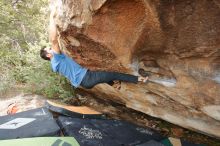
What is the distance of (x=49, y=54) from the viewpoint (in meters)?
5.36

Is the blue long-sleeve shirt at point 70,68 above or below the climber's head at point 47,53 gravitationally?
below

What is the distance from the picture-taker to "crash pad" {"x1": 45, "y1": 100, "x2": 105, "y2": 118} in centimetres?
641

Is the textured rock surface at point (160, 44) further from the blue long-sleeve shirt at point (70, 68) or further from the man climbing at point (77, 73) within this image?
the blue long-sleeve shirt at point (70, 68)

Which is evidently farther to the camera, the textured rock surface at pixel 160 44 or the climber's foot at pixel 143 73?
the climber's foot at pixel 143 73

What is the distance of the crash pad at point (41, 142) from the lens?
17.3 feet

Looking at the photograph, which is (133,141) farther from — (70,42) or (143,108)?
(70,42)

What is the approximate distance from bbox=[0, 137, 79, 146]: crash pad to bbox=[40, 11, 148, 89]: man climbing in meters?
1.14

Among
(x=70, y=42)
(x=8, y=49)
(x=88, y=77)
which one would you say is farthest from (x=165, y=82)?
(x=8, y=49)

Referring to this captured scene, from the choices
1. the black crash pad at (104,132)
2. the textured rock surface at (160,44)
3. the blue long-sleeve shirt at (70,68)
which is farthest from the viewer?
the black crash pad at (104,132)

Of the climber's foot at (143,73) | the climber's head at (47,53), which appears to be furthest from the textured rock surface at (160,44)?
the climber's head at (47,53)

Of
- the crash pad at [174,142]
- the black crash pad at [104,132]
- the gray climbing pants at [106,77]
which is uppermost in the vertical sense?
the gray climbing pants at [106,77]

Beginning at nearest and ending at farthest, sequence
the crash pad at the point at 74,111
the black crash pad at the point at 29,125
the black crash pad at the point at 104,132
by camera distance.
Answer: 1. the black crash pad at the point at 29,125
2. the black crash pad at the point at 104,132
3. the crash pad at the point at 74,111

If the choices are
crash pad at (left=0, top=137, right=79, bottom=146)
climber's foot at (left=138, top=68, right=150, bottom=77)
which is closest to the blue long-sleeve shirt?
climber's foot at (left=138, top=68, right=150, bottom=77)

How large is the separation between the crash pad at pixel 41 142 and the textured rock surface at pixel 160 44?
61.8 inches
